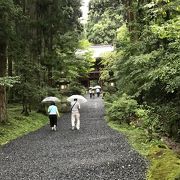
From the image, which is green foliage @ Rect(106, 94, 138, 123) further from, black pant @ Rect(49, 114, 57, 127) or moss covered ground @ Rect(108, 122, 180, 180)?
moss covered ground @ Rect(108, 122, 180, 180)

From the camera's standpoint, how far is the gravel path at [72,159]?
791 cm

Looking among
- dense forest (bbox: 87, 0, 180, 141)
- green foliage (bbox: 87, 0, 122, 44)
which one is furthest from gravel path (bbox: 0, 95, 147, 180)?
green foliage (bbox: 87, 0, 122, 44)

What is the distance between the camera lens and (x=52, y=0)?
884 inches

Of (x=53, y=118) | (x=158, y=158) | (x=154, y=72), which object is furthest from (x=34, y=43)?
(x=158, y=158)

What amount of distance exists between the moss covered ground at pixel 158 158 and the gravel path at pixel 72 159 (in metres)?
0.24

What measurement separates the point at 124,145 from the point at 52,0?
1366 centimetres

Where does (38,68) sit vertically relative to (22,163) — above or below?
above

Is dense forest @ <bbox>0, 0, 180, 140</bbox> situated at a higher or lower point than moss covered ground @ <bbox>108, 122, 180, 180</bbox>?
higher

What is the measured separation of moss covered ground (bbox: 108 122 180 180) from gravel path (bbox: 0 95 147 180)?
0.24 m

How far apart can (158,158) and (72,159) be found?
7.74 ft

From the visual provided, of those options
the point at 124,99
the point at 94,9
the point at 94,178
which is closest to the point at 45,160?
the point at 94,178

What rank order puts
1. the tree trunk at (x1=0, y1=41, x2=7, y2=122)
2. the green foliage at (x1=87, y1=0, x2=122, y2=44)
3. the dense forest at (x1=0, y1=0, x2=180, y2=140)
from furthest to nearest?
the green foliage at (x1=87, y1=0, x2=122, y2=44) < the tree trunk at (x1=0, y1=41, x2=7, y2=122) < the dense forest at (x1=0, y1=0, x2=180, y2=140)

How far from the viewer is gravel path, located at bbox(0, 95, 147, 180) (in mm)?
7911

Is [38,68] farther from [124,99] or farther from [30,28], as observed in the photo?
[124,99]
